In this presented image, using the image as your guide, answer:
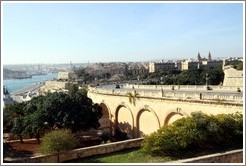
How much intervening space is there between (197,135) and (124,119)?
11653mm

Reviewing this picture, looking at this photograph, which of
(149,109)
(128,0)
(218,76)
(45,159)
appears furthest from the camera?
(218,76)

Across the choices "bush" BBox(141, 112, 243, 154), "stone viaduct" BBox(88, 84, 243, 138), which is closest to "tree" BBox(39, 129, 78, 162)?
"bush" BBox(141, 112, 243, 154)

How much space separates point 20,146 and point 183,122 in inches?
489

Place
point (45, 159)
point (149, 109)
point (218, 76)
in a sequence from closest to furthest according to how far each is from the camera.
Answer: point (45, 159) < point (149, 109) < point (218, 76)

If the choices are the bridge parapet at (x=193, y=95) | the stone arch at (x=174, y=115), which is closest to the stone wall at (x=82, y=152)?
the stone arch at (x=174, y=115)

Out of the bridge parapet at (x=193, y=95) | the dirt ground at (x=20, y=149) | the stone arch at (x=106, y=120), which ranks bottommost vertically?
the dirt ground at (x=20, y=149)

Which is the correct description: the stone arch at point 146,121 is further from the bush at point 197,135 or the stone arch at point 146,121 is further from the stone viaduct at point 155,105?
the bush at point 197,135

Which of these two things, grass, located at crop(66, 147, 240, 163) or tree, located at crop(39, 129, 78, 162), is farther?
tree, located at crop(39, 129, 78, 162)

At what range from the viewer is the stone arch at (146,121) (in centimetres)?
2280

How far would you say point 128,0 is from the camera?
11875 mm

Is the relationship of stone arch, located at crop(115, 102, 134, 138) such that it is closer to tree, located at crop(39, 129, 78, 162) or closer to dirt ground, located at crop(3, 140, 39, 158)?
dirt ground, located at crop(3, 140, 39, 158)

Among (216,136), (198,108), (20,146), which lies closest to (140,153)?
(216,136)

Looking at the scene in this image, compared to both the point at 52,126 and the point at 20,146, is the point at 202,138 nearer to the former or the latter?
the point at 52,126

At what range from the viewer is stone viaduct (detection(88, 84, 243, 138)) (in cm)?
1853
